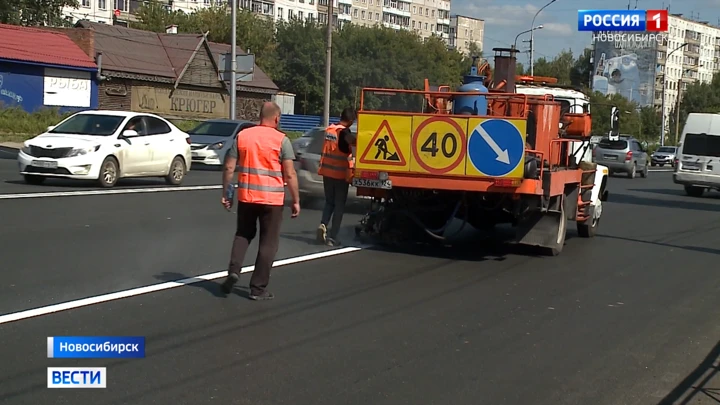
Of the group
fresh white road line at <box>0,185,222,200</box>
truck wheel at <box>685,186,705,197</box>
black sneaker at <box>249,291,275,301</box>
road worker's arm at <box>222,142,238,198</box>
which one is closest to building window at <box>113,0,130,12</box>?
truck wheel at <box>685,186,705,197</box>

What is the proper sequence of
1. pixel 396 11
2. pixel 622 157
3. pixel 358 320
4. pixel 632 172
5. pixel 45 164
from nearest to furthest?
pixel 358 320, pixel 45 164, pixel 622 157, pixel 632 172, pixel 396 11

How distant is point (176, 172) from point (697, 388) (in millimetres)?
15758

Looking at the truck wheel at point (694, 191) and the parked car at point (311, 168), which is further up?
the parked car at point (311, 168)

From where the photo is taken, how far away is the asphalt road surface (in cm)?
603

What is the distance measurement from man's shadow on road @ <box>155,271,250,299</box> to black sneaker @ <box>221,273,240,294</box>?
0.05 meters

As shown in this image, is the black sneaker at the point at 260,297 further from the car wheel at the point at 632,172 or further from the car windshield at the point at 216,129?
the car wheel at the point at 632,172

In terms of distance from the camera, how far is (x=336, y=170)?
12.2m

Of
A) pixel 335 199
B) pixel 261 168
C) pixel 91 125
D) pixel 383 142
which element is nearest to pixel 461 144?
pixel 383 142

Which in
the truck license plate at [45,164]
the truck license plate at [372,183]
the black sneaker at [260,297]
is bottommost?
the black sneaker at [260,297]

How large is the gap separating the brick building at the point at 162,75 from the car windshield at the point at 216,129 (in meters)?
22.9

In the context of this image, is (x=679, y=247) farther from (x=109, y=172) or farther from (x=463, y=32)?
(x=463, y=32)

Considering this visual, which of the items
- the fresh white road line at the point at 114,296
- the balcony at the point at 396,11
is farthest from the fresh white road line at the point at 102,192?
the balcony at the point at 396,11

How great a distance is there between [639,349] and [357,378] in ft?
8.52

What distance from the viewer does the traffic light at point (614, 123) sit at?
47.9ft
